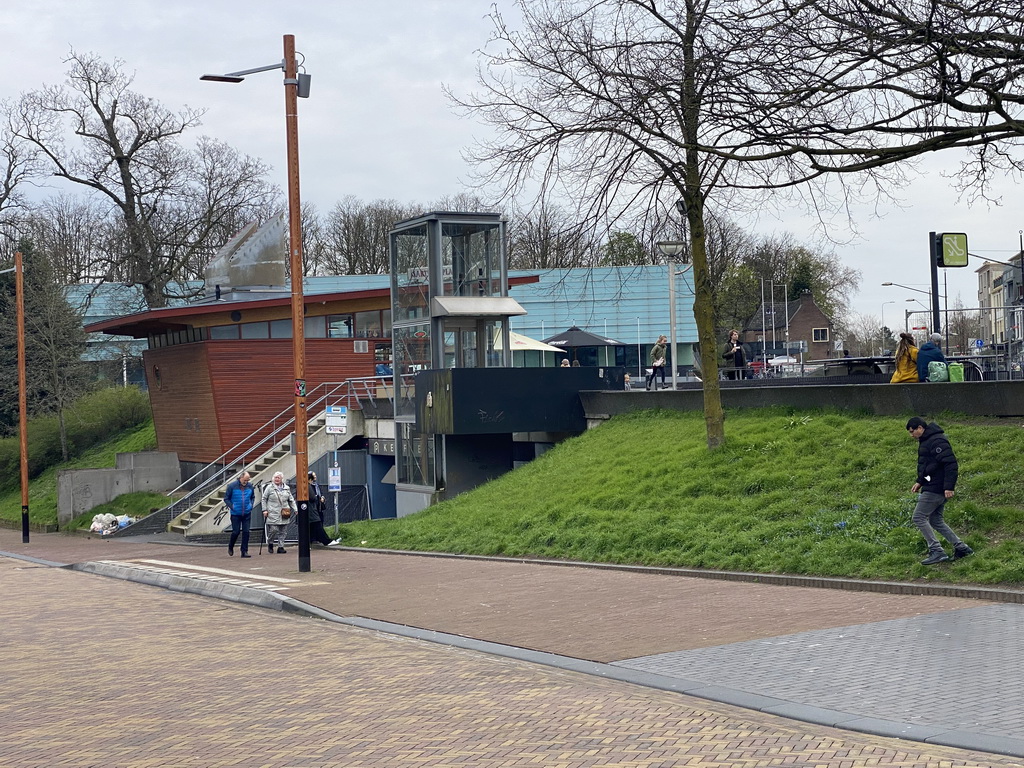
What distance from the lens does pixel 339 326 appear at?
39000mm

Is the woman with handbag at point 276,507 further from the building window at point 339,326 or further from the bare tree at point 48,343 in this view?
the bare tree at point 48,343

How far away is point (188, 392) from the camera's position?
129 feet

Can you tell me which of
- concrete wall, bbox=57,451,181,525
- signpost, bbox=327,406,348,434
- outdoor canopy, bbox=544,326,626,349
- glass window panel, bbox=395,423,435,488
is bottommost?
concrete wall, bbox=57,451,181,525

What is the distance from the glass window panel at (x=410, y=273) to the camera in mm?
29016

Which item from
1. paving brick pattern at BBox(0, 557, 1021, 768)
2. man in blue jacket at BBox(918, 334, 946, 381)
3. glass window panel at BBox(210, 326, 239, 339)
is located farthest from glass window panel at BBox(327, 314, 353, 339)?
paving brick pattern at BBox(0, 557, 1021, 768)

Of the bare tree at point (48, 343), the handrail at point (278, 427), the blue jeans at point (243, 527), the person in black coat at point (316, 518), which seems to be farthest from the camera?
the bare tree at point (48, 343)

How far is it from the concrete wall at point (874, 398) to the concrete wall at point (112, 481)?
21.1m

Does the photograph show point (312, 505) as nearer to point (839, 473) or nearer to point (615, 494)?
point (615, 494)

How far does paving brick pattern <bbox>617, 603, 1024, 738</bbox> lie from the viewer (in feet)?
25.8

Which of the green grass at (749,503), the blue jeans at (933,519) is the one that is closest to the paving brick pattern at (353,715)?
the blue jeans at (933,519)

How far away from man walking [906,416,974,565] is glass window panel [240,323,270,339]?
1094 inches

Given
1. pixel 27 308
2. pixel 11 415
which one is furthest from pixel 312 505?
pixel 11 415

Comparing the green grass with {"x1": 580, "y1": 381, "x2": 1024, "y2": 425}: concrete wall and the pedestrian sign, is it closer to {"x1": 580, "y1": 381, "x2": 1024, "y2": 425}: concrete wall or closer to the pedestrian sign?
{"x1": 580, "y1": 381, "x2": 1024, "y2": 425}: concrete wall

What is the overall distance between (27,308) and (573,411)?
31.4 meters
